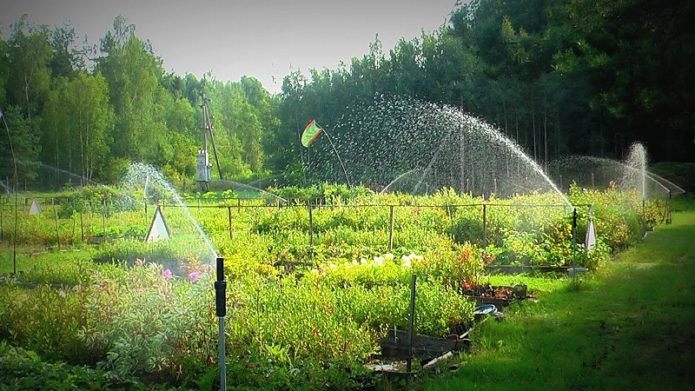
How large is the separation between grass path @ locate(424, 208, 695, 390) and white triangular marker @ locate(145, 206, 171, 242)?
7371 mm

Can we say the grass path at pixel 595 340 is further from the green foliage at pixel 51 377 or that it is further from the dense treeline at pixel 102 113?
the dense treeline at pixel 102 113

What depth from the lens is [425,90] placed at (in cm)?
3136

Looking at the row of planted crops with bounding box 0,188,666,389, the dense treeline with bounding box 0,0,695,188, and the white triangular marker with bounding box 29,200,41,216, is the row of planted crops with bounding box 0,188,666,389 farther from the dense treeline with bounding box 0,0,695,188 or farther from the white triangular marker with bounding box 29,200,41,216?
the dense treeline with bounding box 0,0,695,188

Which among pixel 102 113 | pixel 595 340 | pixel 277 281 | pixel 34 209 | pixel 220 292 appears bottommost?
pixel 595 340

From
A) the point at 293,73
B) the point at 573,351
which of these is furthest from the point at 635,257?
the point at 293,73

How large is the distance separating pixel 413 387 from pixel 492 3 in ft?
103

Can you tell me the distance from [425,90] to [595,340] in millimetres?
26322

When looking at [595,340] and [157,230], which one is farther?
[157,230]

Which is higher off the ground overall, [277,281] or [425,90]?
[425,90]

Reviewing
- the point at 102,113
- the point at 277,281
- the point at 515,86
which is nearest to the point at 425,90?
the point at 515,86

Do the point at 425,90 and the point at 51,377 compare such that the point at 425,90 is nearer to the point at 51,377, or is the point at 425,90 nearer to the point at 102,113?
the point at 102,113

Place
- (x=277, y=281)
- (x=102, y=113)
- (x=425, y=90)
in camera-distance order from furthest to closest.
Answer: (x=425, y=90)
(x=102, y=113)
(x=277, y=281)

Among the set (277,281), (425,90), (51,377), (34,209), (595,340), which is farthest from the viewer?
(425,90)

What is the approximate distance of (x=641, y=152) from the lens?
1089 inches
